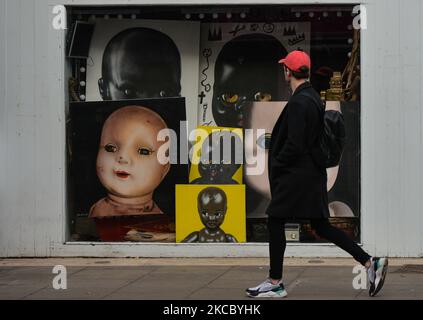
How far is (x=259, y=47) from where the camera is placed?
10.1 m

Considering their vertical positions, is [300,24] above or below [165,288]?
above

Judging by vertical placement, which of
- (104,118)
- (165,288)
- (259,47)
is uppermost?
(259,47)

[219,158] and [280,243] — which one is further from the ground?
[219,158]

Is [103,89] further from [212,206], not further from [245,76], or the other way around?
[212,206]

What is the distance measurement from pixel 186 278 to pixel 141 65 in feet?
9.48

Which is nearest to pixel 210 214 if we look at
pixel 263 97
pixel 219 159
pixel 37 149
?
pixel 219 159

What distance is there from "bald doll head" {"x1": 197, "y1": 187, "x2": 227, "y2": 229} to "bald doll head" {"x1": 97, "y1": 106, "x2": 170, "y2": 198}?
1.71 ft

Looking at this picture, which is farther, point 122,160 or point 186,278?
point 122,160

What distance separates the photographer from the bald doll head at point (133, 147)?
32.6 ft

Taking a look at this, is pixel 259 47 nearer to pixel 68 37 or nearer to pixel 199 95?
pixel 199 95

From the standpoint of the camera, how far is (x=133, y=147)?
32.6 feet

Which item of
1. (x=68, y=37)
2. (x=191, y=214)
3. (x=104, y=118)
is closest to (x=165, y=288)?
(x=191, y=214)

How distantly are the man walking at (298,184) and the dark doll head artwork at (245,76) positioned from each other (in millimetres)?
2836

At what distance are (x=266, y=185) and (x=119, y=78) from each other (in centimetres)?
208
